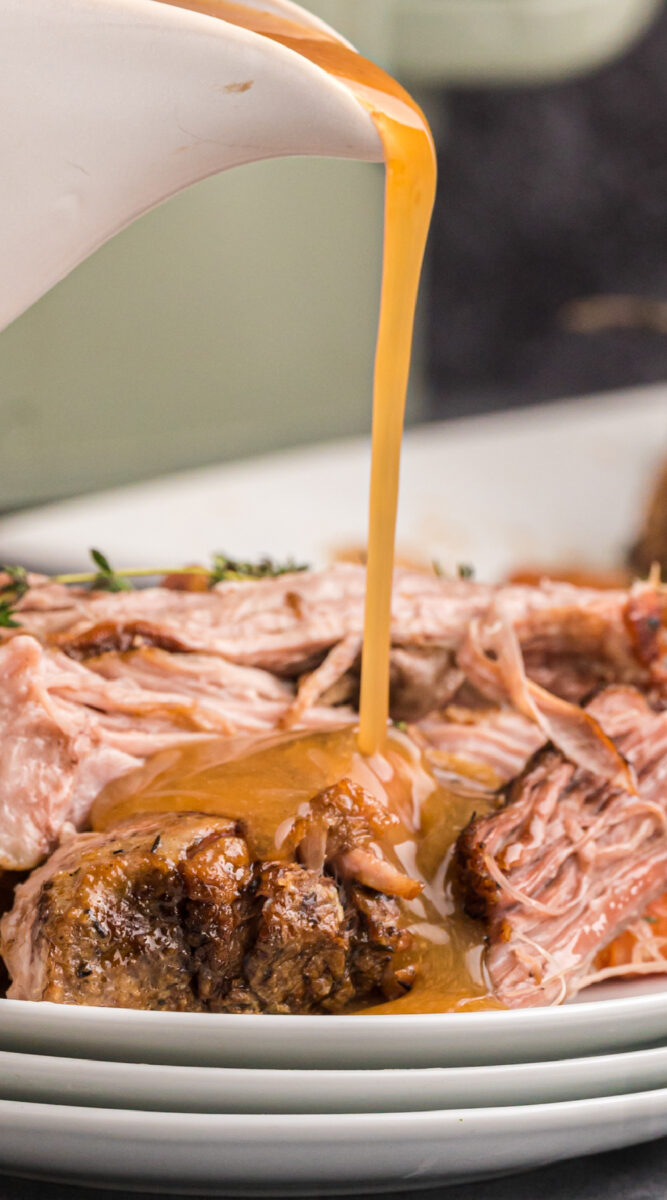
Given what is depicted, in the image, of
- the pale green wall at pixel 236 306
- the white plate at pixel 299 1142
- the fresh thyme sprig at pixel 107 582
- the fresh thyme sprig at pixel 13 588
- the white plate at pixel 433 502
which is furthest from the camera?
the pale green wall at pixel 236 306

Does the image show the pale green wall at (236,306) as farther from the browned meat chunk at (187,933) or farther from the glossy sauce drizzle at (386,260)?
the browned meat chunk at (187,933)

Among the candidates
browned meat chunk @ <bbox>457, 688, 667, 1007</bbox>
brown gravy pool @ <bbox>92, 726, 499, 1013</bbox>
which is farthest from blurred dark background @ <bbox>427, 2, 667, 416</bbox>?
brown gravy pool @ <bbox>92, 726, 499, 1013</bbox>

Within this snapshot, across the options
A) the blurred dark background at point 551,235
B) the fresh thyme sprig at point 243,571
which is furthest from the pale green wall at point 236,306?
the fresh thyme sprig at point 243,571

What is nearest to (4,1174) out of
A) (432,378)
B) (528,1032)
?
(528,1032)

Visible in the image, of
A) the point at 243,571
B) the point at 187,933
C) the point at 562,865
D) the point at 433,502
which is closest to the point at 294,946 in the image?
the point at 187,933

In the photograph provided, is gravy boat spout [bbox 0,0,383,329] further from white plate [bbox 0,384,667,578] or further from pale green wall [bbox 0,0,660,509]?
pale green wall [bbox 0,0,660,509]

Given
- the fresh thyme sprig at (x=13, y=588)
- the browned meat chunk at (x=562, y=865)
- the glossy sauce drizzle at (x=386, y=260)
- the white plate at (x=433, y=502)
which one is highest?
the glossy sauce drizzle at (x=386, y=260)
